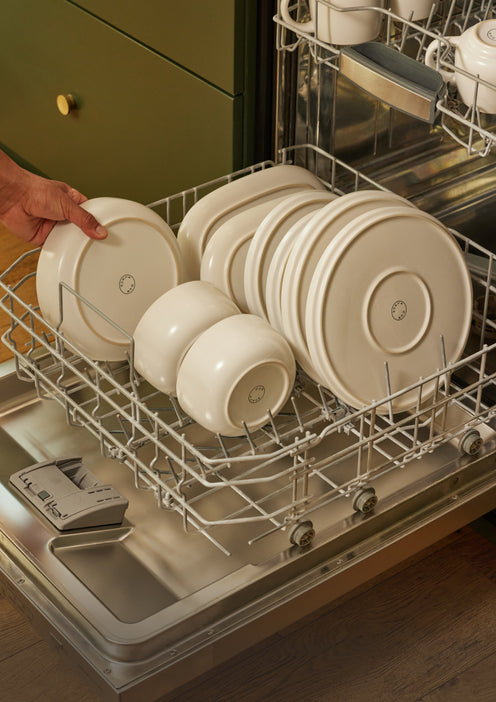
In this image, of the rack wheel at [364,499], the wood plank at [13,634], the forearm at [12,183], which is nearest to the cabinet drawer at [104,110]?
the forearm at [12,183]

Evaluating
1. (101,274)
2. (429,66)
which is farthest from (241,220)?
(429,66)

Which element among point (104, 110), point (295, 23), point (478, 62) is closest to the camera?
point (478, 62)

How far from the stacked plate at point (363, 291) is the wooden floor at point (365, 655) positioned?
352 mm

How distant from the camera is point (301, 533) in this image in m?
1.03

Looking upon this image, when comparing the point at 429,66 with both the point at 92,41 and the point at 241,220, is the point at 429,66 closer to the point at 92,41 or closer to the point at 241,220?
the point at 241,220

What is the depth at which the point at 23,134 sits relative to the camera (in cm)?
206

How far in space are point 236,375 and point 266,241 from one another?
0.21 meters

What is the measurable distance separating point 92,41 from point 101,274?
25.9 inches

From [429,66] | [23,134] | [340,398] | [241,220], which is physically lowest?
[23,134]

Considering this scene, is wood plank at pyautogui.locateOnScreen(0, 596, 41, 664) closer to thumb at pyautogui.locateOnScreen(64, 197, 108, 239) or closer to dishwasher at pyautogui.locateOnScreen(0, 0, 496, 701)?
dishwasher at pyautogui.locateOnScreen(0, 0, 496, 701)

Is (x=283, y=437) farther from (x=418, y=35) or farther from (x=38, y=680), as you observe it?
(x=418, y=35)

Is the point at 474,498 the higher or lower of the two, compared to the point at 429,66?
lower

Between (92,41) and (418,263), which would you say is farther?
(92,41)

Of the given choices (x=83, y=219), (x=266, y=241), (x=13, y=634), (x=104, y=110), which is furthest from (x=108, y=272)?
(x=104, y=110)
